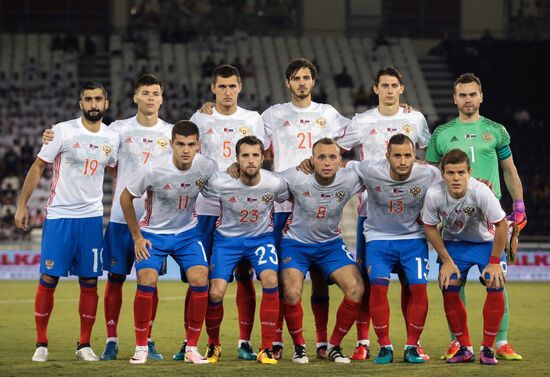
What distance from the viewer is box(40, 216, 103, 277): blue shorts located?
29.3ft

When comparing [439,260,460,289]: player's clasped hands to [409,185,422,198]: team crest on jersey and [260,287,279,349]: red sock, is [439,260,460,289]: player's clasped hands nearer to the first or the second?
[409,185,422,198]: team crest on jersey

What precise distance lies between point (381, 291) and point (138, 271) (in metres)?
1.89

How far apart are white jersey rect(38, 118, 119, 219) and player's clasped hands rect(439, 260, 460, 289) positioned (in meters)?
2.79

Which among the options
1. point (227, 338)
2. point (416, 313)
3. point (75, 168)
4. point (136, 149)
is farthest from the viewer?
point (227, 338)

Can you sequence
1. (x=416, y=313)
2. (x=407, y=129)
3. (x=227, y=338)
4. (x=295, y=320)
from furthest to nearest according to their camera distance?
(x=227, y=338)
(x=407, y=129)
(x=295, y=320)
(x=416, y=313)

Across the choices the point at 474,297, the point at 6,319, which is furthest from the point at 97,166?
the point at 474,297

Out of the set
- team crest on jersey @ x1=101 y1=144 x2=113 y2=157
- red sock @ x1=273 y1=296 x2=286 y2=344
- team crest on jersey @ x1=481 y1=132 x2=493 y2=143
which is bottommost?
red sock @ x1=273 y1=296 x2=286 y2=344

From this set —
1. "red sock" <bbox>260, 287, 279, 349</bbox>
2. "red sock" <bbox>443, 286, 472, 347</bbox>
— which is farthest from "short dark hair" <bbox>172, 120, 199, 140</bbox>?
"red sock" <bbox>443, 286, 472, 347</bbox>

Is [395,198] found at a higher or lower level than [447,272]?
higher

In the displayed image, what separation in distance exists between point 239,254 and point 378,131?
158 centimetres

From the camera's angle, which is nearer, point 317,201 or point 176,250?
point 176,250

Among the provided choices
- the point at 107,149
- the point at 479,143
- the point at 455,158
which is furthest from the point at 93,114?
the point at 479,143

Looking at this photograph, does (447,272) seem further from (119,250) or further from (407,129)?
(119,250)

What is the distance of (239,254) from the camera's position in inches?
350
